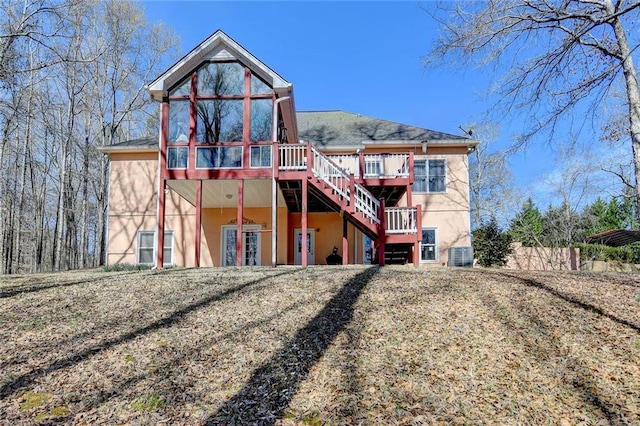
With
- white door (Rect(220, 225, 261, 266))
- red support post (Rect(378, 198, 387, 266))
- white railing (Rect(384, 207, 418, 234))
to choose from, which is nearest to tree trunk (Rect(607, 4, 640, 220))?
white railing (Rect(384, 207, 418, 234))

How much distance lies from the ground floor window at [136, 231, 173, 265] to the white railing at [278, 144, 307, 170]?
6206 mm

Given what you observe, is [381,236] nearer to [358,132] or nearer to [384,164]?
[384,164]

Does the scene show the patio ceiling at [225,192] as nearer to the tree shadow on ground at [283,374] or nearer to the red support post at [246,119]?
the red support post at [246,119]

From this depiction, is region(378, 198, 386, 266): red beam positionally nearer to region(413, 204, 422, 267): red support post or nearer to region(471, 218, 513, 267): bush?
region(413, 204, 422, 267): red support post

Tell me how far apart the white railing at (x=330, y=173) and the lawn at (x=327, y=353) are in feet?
14.0

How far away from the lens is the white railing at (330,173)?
1212 cm

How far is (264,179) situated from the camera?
12500 millimetres

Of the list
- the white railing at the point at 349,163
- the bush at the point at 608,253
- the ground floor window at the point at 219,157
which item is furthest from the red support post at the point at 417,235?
the bush at the point at 608,253

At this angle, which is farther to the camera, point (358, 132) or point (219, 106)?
point (358, 132)

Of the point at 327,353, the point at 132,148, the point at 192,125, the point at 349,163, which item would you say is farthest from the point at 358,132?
the point at 327,353

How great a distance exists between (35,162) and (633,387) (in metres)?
25.9

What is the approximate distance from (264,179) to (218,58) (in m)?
3.91

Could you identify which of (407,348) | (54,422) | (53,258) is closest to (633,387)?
(407,348)

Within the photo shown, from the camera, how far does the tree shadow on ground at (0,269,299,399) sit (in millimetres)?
4672
